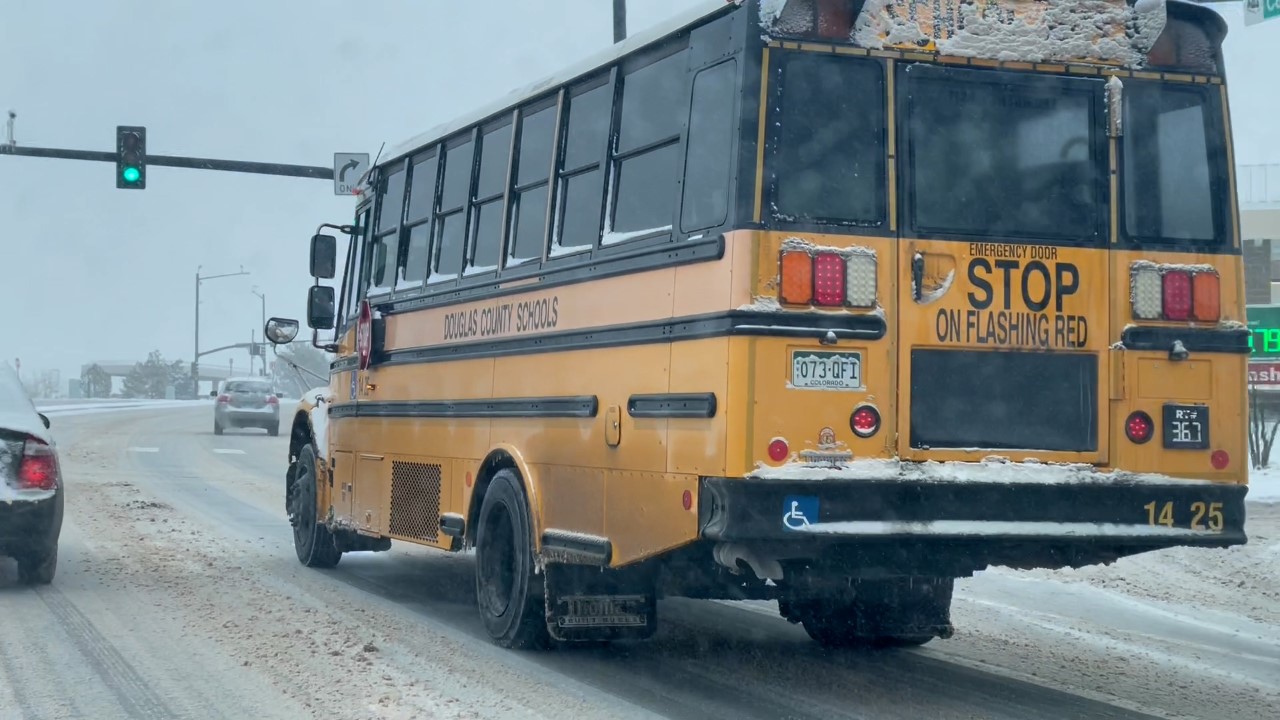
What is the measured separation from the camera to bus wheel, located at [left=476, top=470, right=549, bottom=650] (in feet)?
25.2

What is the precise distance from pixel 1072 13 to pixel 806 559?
8.51ft

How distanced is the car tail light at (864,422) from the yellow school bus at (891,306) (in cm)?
3

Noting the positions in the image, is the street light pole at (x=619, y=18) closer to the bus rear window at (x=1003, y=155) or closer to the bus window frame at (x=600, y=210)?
the bus window frame at (x=600, y=210)

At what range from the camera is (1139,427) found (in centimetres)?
645

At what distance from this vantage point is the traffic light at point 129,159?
25453mm

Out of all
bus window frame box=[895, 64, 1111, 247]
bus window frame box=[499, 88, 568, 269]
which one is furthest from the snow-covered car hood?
bus window frame box=[895, 64, 1111, 247]

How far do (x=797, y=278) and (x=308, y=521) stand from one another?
6.59 metres

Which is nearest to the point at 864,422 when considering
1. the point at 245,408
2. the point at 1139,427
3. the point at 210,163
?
the point at 1139,427

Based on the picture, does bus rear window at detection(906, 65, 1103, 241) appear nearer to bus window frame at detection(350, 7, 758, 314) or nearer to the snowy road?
bus window frame at detection(350, 7, 758, 314)

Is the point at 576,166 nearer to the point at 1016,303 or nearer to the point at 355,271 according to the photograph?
the point at 1016,303

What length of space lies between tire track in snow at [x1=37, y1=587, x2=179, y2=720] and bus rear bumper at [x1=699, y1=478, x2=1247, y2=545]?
8.10 ft

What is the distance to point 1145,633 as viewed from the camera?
8.91 metres

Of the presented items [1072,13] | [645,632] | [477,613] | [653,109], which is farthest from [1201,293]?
[477,613]

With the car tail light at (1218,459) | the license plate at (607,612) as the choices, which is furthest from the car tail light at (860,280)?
the license plate at (607,612)
